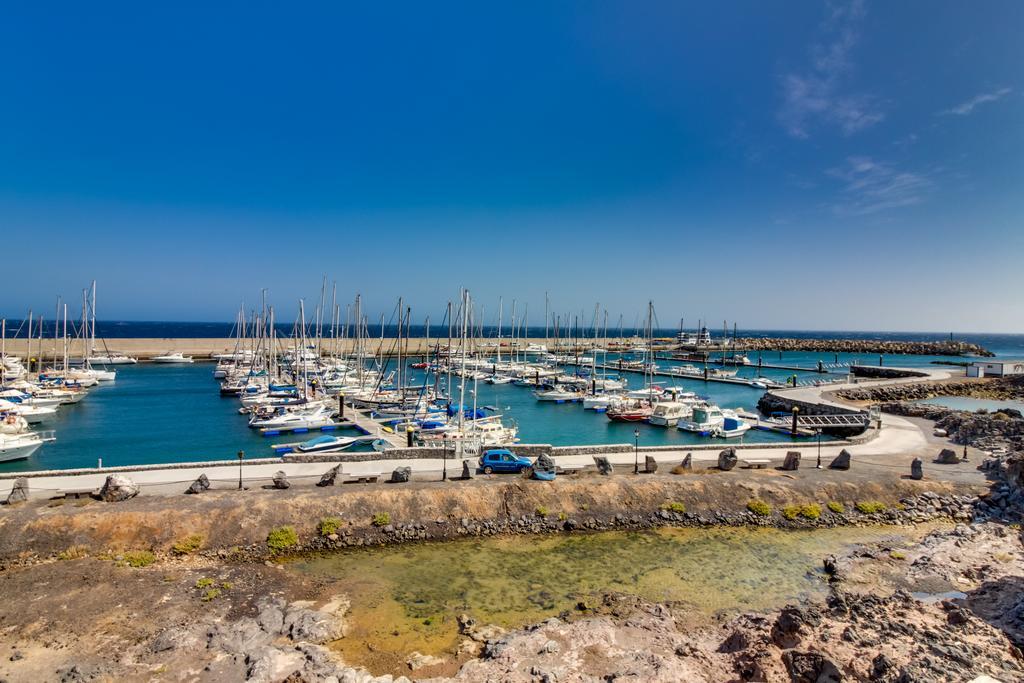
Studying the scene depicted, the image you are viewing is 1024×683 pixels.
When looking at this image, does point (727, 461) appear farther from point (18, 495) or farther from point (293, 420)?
point (293, 420)

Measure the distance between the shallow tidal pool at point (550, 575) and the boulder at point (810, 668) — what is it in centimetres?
522

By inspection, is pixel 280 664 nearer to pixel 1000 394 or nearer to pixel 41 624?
pixel 41 624

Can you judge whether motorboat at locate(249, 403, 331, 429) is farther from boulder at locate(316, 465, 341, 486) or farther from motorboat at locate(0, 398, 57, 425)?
boulder at locate(316, 465, 341, 486)

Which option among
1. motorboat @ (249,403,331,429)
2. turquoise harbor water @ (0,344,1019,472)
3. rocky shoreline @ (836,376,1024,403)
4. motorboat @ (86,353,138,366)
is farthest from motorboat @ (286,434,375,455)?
motorboat @ (86,353,138,366)

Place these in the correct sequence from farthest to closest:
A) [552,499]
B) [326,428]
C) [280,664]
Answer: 1. [326,428]
2. [552,499]
3. [280,664]

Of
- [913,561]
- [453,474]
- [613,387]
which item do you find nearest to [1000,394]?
[613,387]

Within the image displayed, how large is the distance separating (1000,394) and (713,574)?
79.0 meters

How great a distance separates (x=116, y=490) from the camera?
24.7 metres

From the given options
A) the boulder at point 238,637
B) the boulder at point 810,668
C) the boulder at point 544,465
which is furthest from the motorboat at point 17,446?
the boulder at point 810,668

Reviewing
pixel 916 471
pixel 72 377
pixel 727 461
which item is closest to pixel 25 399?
pixel 72 377

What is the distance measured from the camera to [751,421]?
176 ft

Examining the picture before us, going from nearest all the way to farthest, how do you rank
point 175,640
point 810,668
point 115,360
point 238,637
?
point 810,668, point 175,640, point 238,637, point 115,360

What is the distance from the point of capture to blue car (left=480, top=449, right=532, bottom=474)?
102ft

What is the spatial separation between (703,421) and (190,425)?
52.1m
